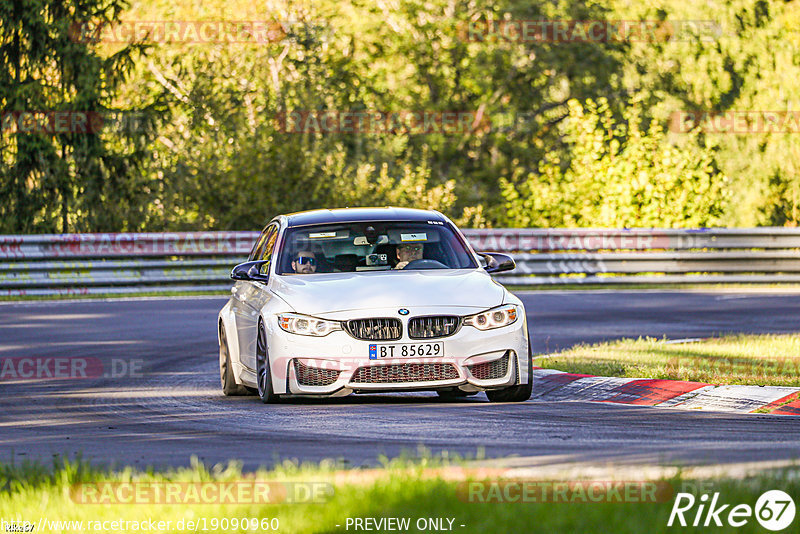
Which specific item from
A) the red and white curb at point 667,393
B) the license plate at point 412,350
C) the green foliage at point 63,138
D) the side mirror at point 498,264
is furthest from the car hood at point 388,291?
the green foliage at point 63,138

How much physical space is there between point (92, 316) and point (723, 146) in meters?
30.6

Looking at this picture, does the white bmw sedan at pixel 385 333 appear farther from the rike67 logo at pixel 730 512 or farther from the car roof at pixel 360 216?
the rike67 logo at pixel 730 512

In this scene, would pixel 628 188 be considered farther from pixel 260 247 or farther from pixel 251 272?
pixel 251 272

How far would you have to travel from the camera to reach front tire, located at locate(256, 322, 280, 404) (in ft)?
36.4

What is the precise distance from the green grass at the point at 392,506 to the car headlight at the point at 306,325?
351cm

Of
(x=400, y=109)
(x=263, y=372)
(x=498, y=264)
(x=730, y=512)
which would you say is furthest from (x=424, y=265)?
(x=400, y=109)

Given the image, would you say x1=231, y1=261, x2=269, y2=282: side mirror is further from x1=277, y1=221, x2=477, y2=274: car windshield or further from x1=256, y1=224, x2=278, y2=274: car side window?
x1=277, y1=221, x2=477, y2=274: car windshield

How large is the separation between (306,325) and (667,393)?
119 inches

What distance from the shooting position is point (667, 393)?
38.0 feet

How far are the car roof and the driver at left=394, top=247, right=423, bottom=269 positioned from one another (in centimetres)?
37

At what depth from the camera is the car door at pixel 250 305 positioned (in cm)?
1167

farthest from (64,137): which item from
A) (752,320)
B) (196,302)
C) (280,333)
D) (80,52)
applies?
(280,333)

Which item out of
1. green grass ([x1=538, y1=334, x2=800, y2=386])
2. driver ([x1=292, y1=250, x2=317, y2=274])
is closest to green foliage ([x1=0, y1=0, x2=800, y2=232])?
green grass ([x1=538, y1=334, x2=800, y2=386])

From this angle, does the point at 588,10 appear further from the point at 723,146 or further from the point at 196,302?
the point at 196,302
